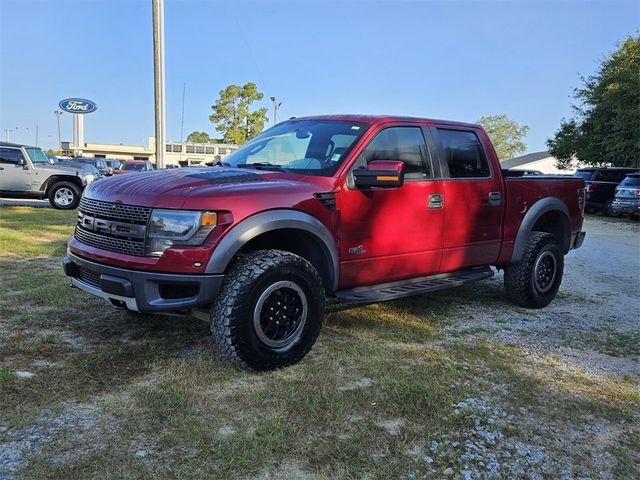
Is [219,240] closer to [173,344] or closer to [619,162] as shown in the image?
[173,344]

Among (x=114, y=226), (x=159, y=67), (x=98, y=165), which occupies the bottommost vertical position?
(x=114, y=226)

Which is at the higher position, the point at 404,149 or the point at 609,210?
the point at 404,149

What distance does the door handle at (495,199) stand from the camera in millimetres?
5012

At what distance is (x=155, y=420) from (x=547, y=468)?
2.04 meters

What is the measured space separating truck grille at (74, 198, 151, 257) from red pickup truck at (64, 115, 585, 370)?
0.01 m

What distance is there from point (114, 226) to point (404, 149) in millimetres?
2432

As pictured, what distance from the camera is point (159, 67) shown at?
38.0ft

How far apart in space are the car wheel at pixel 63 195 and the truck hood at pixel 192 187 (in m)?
11.6

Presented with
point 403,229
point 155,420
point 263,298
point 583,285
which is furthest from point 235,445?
point 583,285

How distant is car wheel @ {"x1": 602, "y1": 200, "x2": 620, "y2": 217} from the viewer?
17438 mm

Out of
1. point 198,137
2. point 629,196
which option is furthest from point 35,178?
point 198,137

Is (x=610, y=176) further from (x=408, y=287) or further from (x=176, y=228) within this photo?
(x=176, y=228)

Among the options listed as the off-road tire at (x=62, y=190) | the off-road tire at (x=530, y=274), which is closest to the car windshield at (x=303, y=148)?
the off-road tire at (x=530, y=274)

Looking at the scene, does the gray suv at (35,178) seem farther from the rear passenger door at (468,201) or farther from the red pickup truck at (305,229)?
the rear passenger door at (468,201)
